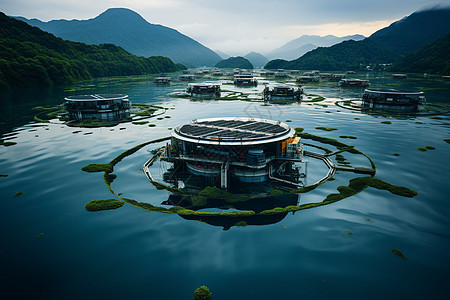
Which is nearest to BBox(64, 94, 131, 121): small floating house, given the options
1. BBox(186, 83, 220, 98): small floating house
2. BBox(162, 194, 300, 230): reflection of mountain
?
BBox(186, 83, 220, 98): small floating house

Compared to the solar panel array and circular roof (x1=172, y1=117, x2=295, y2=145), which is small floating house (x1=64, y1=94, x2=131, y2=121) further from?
the solar panel array

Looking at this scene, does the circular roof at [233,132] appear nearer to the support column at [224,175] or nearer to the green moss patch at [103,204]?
the support column at [224,175]

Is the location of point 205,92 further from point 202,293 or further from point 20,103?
point 202,293

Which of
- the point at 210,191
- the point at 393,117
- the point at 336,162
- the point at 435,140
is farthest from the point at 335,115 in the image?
the point at 210,191

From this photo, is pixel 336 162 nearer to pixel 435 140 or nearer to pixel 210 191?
pixel 210 191

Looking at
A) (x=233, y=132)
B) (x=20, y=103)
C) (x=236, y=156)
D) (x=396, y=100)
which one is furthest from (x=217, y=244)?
(x=20, y=103)
